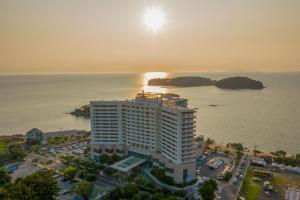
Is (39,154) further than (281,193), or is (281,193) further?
(39,154)

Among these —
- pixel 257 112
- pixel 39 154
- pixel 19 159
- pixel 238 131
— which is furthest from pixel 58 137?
pixel 257 112

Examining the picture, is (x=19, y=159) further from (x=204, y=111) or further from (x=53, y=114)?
(x=204, y=111)

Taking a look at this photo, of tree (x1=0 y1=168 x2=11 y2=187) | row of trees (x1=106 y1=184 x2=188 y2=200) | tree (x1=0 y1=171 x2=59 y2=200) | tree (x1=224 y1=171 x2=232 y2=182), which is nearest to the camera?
tree (x1=0 y1=171 x2=59 y2=200)

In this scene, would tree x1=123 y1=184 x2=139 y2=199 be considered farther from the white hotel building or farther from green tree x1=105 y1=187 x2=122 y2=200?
the white hotel building

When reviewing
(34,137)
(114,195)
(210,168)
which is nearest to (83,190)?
(114,195)

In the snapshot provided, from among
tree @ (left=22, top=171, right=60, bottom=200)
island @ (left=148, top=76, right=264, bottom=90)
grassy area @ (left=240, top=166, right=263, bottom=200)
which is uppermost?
island @ (left=148, top=76, right=264, bottom=90)

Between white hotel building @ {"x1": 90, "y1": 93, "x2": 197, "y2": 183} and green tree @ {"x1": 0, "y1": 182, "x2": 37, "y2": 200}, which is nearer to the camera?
green tree @ {"x1": 0, "y1": 182, "x2": 37, "y2": 200}

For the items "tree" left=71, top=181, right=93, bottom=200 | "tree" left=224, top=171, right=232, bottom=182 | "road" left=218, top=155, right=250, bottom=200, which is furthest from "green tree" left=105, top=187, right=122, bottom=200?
"tree" left=224, top=171, right=232, bottom=182

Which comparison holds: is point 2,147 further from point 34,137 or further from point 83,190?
point 83,190
